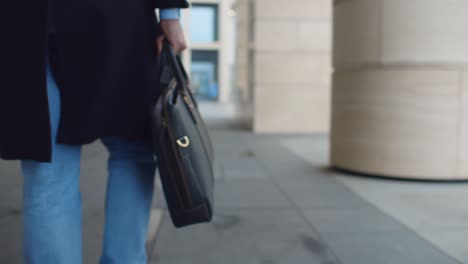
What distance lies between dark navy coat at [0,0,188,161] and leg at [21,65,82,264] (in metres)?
0.04

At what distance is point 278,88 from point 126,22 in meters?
7.80

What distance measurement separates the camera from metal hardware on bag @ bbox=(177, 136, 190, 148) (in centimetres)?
154

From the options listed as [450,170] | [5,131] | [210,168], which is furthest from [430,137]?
[5,131]

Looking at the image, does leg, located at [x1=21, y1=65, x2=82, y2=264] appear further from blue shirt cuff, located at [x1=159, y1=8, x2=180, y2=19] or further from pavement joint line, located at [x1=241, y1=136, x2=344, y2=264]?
pavement joint line, located at [x1=241, y1=136, x2=344, y2=264]

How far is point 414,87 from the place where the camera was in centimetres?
434

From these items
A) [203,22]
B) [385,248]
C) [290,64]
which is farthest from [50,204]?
[203,22]

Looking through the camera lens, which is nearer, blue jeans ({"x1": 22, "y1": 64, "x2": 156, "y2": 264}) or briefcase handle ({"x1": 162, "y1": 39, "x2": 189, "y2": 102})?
blue jeans ({"x1": 22, "y1": 64, "x2": 156, "y2": 264})

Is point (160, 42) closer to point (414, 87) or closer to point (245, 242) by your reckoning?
point (245, 242)

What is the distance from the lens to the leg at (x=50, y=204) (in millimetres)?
Result: 1503

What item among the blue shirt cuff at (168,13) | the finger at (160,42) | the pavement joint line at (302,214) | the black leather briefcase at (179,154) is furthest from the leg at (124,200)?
the pavement joint line at (302,214)

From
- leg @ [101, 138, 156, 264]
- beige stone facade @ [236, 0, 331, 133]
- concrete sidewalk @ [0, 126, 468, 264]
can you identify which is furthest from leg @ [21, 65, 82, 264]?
beige stone facade @ [236, 0, 331, 133]

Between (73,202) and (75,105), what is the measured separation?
12.7 inches

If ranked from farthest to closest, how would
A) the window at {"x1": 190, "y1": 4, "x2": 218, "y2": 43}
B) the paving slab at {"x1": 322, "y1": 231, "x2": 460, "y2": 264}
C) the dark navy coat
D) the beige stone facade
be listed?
the window at {"x1": 190, "y1": 4, "x2": 218, "y2": 43}
the beige stone facade
the paving slab at {"x1": 322, "y1": 231, "x2": 460, "y2": 264}
the dark navy coat

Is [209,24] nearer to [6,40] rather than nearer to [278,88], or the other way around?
[278,88]
